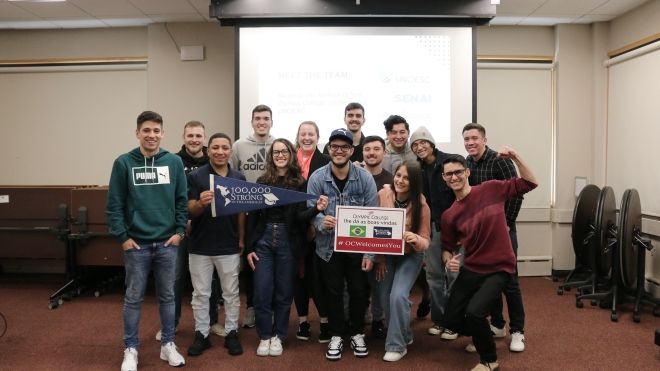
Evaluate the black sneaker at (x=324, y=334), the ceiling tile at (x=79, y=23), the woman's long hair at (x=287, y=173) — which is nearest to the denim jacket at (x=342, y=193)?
the woman's long hair at (x=287, y=173)

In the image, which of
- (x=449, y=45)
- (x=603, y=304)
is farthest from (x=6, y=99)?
(x=603, y=304)

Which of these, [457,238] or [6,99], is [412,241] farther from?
[6,99]

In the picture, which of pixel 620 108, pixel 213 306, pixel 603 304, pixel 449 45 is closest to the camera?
pixel 213 306

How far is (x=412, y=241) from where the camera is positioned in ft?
9.34

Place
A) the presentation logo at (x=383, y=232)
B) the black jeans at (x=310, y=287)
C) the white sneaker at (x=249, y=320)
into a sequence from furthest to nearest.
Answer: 1. the white sneaker at (x=249, y=320)
2. the black jeans at (x=310, y=287)
3. the presentation logo at (x=383, y=232)

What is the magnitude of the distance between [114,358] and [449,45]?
12.6 feet

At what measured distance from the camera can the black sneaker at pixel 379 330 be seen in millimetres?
3339

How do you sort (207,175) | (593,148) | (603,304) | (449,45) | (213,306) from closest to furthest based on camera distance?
(207,175)
(213,306)
(603,304)
(449,45)
(593,148)

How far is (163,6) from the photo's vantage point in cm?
484

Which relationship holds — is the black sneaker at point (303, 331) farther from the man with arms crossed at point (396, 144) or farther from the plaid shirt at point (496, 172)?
the plaid shirt at point (496, 172)

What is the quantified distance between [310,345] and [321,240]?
2.54 feet

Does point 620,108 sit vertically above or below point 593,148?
above

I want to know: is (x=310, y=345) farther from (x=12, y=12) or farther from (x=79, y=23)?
(x=12, y=12)

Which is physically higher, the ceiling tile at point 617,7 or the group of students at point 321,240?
the ceiling tile at point 617,7
